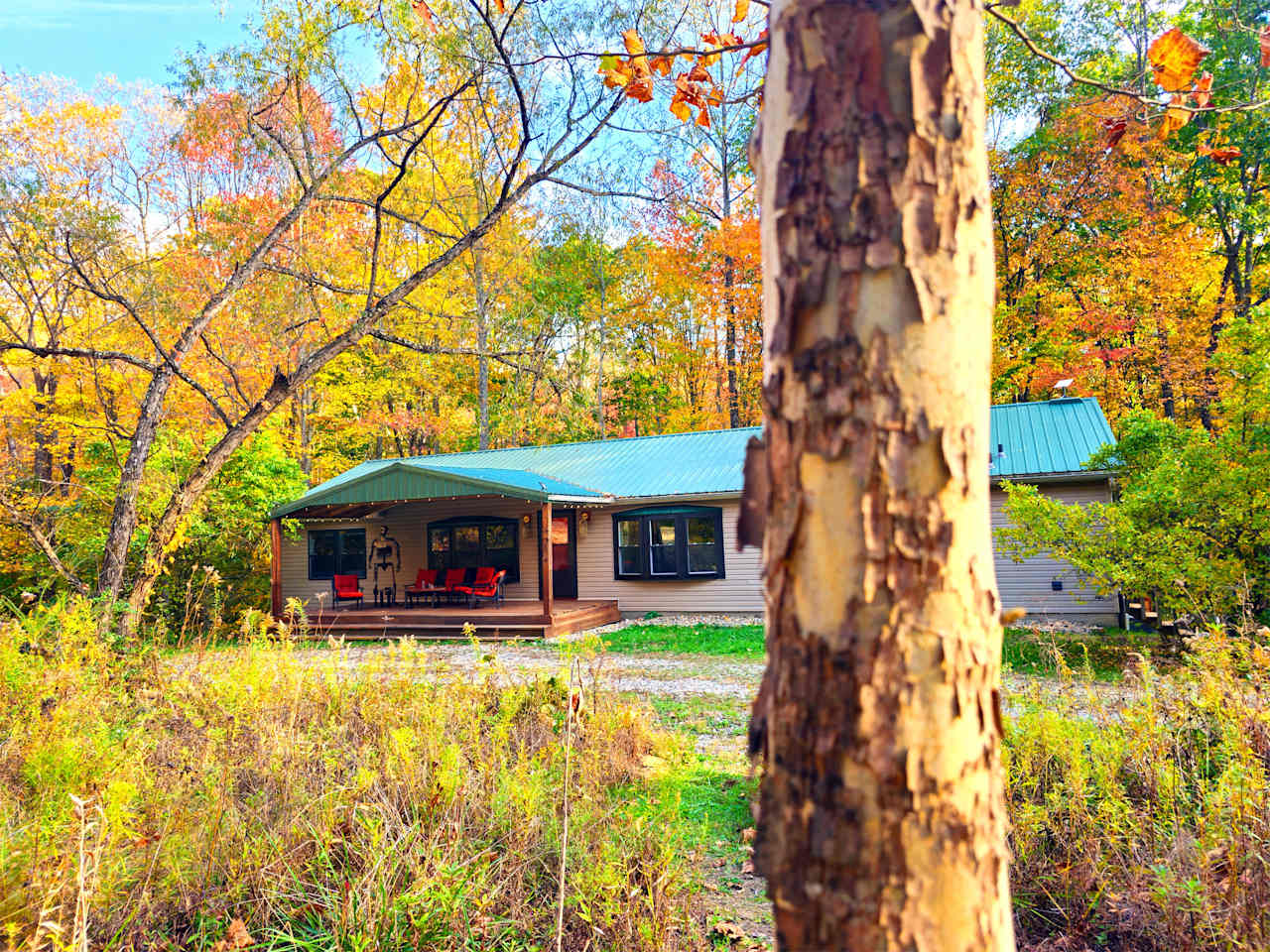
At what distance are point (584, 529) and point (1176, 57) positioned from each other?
14762mm

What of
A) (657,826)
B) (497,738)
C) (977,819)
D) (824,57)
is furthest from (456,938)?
(824,57)

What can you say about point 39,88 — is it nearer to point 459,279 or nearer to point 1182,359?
point 459,279

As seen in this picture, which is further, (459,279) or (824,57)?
(459,279)

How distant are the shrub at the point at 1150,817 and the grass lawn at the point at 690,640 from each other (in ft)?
22.6

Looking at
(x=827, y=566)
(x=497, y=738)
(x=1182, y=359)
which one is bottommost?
(x=497, y=738)

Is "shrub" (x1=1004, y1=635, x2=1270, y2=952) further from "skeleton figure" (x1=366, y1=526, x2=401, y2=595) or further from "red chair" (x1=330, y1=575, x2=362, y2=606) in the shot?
"skeleton figure" (x1=366, y1=526, x2=401, y2=595)

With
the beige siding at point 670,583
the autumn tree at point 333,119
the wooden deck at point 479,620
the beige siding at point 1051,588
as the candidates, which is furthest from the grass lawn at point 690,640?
the autumn tree at point 333,119

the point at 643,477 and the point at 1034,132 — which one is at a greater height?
the point at 1034,132

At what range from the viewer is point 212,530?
49.7 ft

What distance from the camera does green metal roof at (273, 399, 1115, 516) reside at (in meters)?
13.2

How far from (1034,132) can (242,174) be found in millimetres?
20331

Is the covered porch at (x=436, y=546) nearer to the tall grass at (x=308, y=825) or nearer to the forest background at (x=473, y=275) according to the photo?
the forest background at (x=473, y=275)

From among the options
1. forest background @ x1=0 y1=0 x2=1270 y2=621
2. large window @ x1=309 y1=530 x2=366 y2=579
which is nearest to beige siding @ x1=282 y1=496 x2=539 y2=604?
large window @ x1=309 y1=530 x2=366 y2=579

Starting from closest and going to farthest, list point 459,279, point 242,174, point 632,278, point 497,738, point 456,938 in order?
point 456,938
point 497,738
point 242,174
point 459,279
point 632,278
